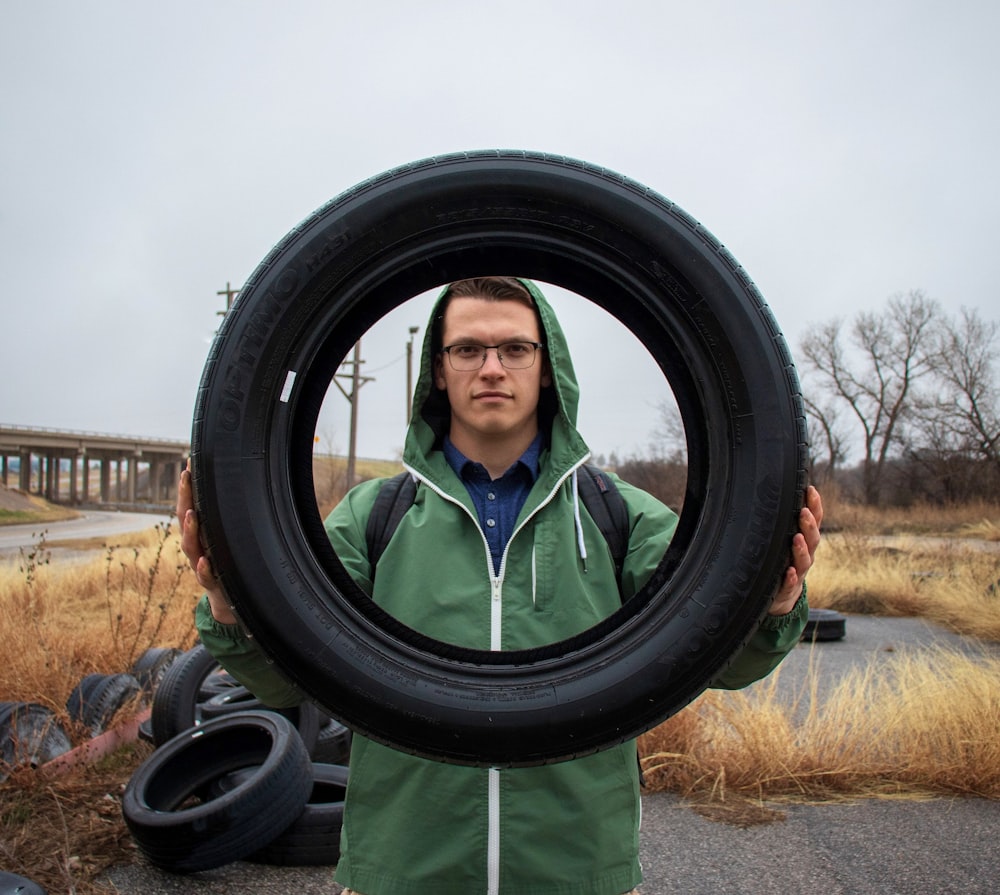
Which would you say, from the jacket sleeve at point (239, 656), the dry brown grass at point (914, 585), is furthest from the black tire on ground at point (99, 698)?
the dry brown grass at point (914, 585)

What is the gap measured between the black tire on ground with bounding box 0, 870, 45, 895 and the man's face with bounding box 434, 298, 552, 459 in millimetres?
2295

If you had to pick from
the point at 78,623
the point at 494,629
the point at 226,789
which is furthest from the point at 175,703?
the point at 78,623

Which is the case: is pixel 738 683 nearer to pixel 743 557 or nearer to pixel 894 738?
pixel 743 557

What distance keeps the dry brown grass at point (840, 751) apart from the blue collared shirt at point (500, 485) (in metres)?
2.71

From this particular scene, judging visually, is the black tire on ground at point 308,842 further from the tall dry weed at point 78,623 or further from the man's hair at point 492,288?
the man's hair at point 492,288

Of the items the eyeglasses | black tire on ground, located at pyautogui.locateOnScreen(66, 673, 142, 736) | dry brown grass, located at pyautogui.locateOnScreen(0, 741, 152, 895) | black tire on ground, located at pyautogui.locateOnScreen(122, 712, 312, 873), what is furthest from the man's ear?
black tire on ground, located at pyautogui.locateOnScreen(66, 673, 142, 736)

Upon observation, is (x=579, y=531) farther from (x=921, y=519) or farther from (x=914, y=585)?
(x=921, y=519)

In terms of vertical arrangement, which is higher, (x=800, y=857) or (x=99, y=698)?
(x=99, y=698)

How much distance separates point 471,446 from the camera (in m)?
1.91

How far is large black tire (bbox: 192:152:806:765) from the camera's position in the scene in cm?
143

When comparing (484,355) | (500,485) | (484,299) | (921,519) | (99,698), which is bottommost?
(99,698)

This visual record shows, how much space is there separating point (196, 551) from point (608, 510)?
3.11 feet

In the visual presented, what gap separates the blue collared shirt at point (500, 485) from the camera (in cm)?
185

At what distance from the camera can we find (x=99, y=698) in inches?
185
